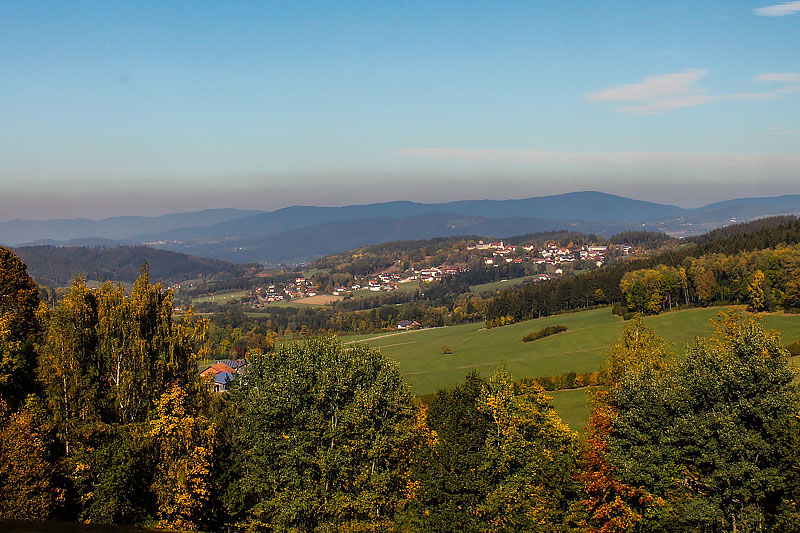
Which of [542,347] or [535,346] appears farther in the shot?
[535,346]

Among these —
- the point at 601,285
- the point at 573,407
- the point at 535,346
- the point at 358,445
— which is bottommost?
the point at 535,346

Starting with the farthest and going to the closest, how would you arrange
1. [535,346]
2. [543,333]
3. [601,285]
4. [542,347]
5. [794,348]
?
[601,285] → [543,333] → [535,346] → [542,347] → [794,348]

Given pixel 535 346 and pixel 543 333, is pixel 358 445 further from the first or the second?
pixel 543 333

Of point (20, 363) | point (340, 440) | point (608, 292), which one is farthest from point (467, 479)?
point (608, 292)

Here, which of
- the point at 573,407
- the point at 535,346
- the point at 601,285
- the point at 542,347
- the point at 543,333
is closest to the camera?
the point at 573,407

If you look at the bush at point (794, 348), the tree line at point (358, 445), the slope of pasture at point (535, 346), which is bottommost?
the slope of pasture at point (535, 346)

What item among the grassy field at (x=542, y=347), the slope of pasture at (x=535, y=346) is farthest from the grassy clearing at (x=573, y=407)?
the slope of pasture at (x=535, y=346)

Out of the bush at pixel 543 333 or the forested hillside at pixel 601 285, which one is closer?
the bush at pixel 543 333

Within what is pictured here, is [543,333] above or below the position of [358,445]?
below

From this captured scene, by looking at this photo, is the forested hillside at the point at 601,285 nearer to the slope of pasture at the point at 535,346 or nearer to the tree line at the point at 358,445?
the slope of pasture at the point at 535,346

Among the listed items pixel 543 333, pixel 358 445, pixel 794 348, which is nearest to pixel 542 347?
pixel 543 333
